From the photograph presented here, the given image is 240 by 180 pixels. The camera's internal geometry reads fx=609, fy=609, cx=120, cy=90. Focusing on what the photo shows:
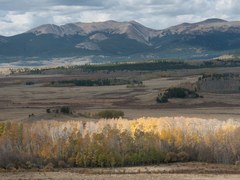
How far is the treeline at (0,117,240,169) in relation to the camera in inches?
1124

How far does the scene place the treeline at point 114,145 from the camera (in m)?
28.5

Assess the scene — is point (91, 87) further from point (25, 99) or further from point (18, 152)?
point (18, 152)

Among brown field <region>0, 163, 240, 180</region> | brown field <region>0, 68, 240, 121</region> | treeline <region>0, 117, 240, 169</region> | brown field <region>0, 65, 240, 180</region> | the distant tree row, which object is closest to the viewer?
brown field <region>0, 163, 240, 180</region>

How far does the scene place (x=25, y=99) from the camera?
8531 cm

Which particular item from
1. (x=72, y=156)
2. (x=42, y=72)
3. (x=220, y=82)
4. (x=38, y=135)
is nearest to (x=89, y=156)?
(x=72, y=156)

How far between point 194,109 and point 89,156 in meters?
38.8

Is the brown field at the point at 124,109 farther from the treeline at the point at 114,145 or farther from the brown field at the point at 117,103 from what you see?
the treeline at the point at 114,145

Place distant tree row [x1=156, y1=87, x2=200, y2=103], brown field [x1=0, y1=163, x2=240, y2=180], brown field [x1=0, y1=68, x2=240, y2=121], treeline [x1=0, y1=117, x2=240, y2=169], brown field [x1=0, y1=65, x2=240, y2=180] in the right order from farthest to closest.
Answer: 1. distant tree row [x1=156, y1=87, x2=200, y2=103]
2. brown field [x1=0, y1=68, x2=240, y2=121]
3. treeline [x1=0, y1=117, x2=240, y2=169]
4. brown field [x1=0, y1=65, x2=240, y2=180]
5. brown field [x1=0, y1=163, x2=240, y2=180]

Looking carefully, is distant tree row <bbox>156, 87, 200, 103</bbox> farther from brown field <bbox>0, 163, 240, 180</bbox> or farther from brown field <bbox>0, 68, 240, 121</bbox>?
brown field <bbox>0, 163, 240, 180</bbox>

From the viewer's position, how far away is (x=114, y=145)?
95.2ft

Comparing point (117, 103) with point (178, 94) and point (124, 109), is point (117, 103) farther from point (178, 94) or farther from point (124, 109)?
point (178, 94)

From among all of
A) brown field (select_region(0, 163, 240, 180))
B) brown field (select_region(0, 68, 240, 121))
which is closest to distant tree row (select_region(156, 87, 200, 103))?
brown field (select_region(0, 68, 240, 121))

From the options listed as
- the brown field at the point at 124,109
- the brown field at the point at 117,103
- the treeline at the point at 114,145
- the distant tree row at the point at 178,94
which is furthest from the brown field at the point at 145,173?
the distant tree row at the point at 178,94

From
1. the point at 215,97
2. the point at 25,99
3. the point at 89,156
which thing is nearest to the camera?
the point at 89,156
